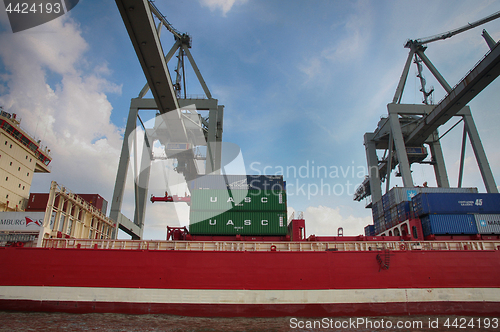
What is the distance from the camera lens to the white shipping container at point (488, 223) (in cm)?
1988

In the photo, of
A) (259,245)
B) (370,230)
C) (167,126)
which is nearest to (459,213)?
(370,230)

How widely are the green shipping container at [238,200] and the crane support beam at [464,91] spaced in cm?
2002

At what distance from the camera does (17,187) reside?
25.8m

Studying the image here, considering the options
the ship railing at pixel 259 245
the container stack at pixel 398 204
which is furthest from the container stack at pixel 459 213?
the container stack at pixel 398 204

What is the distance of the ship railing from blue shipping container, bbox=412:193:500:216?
2.86 m

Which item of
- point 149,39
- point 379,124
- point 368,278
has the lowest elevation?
point 368,278

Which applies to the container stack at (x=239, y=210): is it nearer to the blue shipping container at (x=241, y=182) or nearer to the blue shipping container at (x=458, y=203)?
the blue shipping container at (x=241, y=182)

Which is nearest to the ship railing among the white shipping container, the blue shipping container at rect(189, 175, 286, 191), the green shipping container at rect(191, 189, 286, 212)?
the white shipping container

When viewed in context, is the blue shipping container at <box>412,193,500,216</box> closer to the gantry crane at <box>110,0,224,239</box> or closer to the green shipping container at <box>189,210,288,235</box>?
the green shipping container at <box>189,210,288,235</box>

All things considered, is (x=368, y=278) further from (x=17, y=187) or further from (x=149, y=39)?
(x=17, y=187)

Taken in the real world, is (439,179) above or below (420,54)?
below

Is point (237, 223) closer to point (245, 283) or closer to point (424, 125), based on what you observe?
point (245, 283)

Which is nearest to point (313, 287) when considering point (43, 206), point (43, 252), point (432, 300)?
point (432, 300)

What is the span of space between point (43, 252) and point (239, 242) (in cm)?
1119
